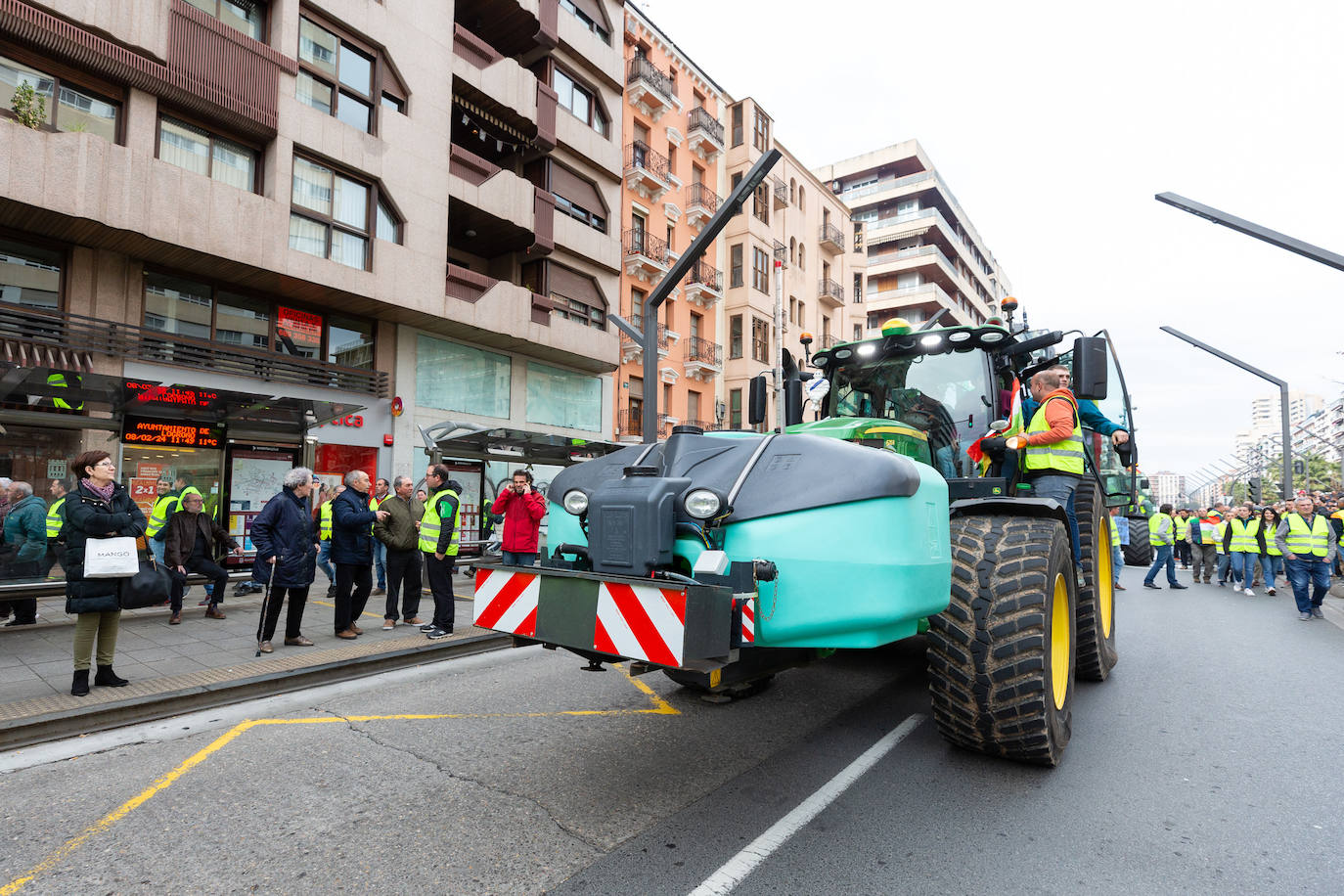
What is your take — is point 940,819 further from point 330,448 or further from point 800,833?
point 330,448

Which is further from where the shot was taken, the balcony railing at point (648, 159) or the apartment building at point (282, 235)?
the balcony railing at point (648, 159)

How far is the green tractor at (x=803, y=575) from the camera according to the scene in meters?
2.89

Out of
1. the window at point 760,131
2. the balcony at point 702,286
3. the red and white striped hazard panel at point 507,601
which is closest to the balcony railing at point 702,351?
the balcony at point 702,286

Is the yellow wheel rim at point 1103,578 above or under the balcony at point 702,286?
under

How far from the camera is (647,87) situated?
85.7 feet

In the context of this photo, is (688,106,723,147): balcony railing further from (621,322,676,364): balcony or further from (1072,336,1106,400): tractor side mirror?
(1072,336,1106,400): tractor side mirror

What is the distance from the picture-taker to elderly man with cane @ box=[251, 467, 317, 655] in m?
6.92

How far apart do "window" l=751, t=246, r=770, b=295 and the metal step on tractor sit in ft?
88.9

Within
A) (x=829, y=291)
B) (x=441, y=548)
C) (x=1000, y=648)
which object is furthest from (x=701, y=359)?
(x=1000, y=648)

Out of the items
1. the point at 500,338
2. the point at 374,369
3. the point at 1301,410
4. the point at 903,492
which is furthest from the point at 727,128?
the point at 1301,410

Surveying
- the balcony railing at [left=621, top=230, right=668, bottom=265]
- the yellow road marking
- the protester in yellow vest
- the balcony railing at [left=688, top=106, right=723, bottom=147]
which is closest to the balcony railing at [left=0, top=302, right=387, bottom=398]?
the protester in yellow vest

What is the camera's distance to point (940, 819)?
3.29m

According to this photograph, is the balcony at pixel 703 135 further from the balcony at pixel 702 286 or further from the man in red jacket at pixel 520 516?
the man in red jacket at pixel 520 516

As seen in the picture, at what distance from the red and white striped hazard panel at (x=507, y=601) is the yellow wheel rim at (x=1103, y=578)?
4.35 meters
